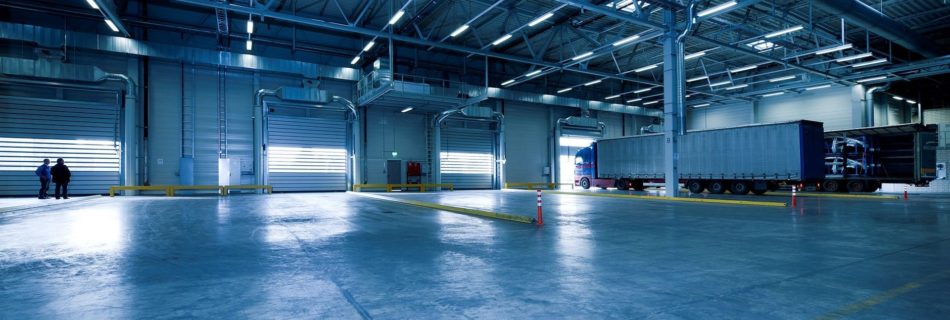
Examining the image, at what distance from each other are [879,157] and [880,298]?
25382mm

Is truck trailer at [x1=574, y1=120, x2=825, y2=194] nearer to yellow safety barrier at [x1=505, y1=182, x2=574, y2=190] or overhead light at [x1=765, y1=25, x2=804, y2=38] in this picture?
overhead light at [x1=765, y1=25, x2=804, y2=38]

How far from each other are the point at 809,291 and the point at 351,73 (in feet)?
79.1

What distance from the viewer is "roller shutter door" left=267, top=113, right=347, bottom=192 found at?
24906mm

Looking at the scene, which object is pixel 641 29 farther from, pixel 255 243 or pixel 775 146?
pixel 255 243

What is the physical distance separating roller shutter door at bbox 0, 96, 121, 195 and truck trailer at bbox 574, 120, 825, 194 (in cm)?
2643

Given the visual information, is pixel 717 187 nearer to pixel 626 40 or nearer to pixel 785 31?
pixel 785 31

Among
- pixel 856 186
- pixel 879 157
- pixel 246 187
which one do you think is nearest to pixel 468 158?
pixel 246 187

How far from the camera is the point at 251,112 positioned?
24.5 m

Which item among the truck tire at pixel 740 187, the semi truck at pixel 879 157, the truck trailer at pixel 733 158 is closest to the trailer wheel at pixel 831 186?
the semi truck at pixel 879 157

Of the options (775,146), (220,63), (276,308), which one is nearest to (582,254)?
(276,308)

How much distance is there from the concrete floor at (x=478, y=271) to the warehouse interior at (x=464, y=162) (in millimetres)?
47

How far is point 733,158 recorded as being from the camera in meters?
20.8

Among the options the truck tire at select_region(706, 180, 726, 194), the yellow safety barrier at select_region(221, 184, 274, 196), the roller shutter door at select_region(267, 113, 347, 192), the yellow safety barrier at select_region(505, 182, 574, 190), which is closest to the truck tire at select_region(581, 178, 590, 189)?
the yellow safety barrier at select_region(505, 182, 574, 190)

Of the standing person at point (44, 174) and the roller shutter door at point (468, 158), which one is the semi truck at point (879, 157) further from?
the standing person at point (44, 174)
